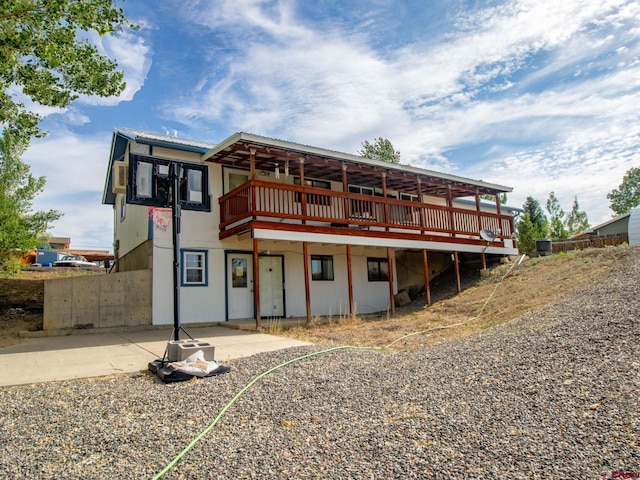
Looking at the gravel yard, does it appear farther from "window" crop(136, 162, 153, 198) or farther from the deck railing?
the deck railing

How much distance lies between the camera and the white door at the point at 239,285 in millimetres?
13291

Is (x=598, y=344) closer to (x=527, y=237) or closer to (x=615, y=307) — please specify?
(x=615, y=307)

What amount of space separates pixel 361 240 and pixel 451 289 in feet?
16.9

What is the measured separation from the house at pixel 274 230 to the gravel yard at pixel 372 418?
481 centimetres

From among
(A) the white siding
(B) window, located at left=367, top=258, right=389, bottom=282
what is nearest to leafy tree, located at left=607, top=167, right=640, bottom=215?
(A) the white siding

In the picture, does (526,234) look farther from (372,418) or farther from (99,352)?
(372,418)

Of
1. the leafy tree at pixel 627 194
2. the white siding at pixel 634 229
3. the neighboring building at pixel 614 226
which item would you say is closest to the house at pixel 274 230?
the white siding at pixel 634 229

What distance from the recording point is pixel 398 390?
4.90 m

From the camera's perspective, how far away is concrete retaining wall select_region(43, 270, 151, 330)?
420 inches

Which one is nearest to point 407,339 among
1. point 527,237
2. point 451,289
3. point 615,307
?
point 615,307

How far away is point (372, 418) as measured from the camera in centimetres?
418

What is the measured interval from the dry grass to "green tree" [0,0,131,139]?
844 cm

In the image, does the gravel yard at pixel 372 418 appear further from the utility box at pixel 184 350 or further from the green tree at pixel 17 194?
the green tree at pixel 17 194

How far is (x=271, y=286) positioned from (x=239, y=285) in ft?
3.79
